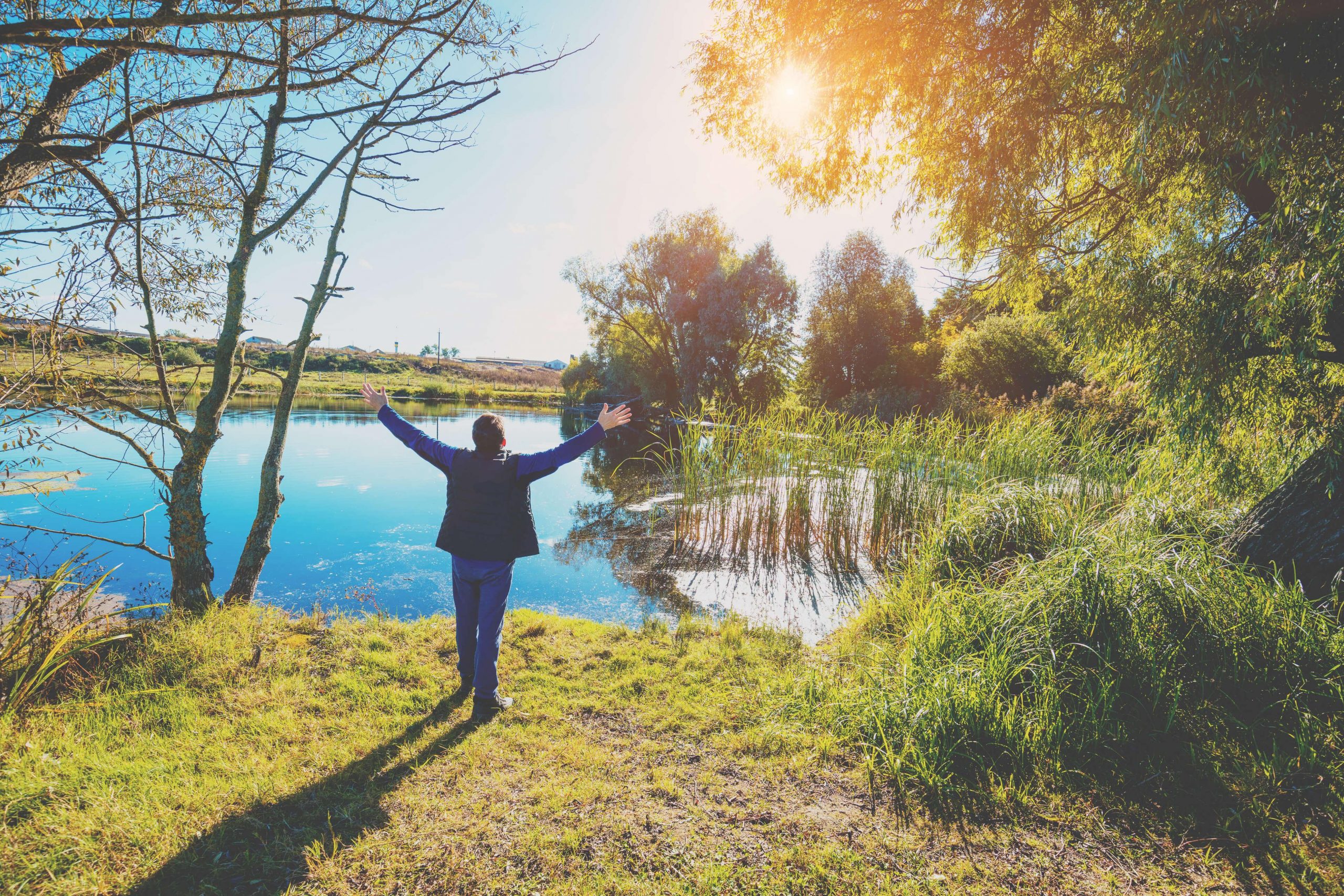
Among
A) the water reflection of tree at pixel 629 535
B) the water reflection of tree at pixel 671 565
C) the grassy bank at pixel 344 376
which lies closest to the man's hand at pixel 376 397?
the grassy bank at pixel 344 376

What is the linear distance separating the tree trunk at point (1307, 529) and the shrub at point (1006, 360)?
Result: 1474 cm

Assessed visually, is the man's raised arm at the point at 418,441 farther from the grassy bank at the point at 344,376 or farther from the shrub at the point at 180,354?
the shrub at the point at 180,354

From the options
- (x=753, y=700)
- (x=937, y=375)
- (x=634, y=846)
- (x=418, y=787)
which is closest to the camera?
(x=634, y=846)

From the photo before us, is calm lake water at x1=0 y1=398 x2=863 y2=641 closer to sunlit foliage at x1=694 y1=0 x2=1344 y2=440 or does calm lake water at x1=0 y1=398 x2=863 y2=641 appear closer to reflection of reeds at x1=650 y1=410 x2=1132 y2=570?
reflection of reeds at x1=650 y1=410 x2=1132 y2=570

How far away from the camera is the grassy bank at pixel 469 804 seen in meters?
2.24

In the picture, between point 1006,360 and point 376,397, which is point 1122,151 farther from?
point 1006,360

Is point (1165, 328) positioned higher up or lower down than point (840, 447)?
higher up

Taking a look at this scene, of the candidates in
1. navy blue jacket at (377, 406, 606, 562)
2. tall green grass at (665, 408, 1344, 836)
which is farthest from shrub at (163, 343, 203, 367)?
tall green grass at (665, 408, 1344, 836)

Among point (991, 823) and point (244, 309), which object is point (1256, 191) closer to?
point (991, 823)

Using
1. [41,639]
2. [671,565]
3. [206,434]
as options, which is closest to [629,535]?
[671,565]

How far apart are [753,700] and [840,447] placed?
517cm

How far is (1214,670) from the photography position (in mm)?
3174

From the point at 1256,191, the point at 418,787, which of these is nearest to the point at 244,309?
the point at 418,787

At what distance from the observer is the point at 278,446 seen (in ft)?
17.3
